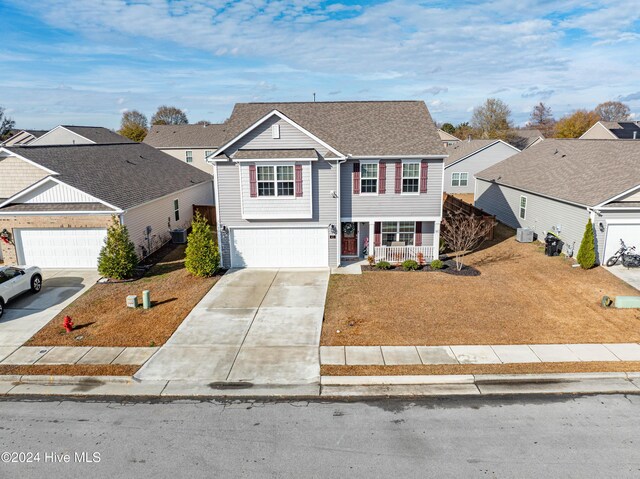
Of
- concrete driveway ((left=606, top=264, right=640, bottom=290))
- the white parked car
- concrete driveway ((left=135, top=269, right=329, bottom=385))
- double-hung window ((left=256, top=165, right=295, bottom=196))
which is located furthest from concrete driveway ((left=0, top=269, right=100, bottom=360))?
concrete driveway ((left=606, top=264, right=640, bottom=290))

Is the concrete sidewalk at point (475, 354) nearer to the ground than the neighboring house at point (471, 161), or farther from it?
nearer to the ground

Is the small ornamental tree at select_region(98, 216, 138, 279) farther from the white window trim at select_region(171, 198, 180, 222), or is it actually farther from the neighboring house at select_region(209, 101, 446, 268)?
the white window trim at select_region(171, 198, 180, 222)

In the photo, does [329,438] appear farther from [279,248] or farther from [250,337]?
[279,248]

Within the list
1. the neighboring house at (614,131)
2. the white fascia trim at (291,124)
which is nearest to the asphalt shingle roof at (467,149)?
the neighboring house at (614,131)

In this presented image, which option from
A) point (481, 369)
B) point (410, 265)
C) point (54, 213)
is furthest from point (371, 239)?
point (54, 213)

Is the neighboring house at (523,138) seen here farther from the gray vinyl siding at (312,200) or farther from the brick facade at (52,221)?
the brick facade at (52,221)

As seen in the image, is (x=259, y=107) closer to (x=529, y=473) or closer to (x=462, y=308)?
(x=462, y=308)

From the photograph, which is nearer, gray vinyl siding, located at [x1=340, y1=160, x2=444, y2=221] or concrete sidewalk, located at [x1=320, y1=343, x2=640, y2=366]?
concrete sidewalk, located at [x1=320, y1=343, x2=640, y2=366]
